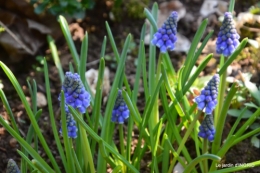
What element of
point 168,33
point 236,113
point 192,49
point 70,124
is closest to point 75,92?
point 70,124

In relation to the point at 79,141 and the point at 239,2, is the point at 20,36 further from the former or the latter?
the point at 239,2

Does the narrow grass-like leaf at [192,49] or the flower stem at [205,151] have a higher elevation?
the narrow grass-like leaf at [192,49]

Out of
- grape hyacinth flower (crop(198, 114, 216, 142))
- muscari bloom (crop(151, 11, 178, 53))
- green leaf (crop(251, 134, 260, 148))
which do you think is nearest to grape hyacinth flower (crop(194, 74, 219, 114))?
grape hyacinth flower (crop(198, 114, 216, 142))

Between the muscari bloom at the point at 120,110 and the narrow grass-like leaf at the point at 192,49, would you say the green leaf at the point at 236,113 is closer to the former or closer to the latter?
the narrow grass-like leaf at the point at 192,49

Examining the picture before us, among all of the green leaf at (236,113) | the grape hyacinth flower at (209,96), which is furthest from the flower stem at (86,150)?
the green leaf at (236,113)

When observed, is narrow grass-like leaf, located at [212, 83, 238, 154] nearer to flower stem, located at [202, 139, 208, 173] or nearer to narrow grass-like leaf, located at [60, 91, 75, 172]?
flower stem, located at [202, 139, 208, 173]

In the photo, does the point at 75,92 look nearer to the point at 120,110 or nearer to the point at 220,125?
the point at 120,110

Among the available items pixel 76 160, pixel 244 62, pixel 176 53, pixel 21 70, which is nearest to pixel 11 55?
pixel 21 70
